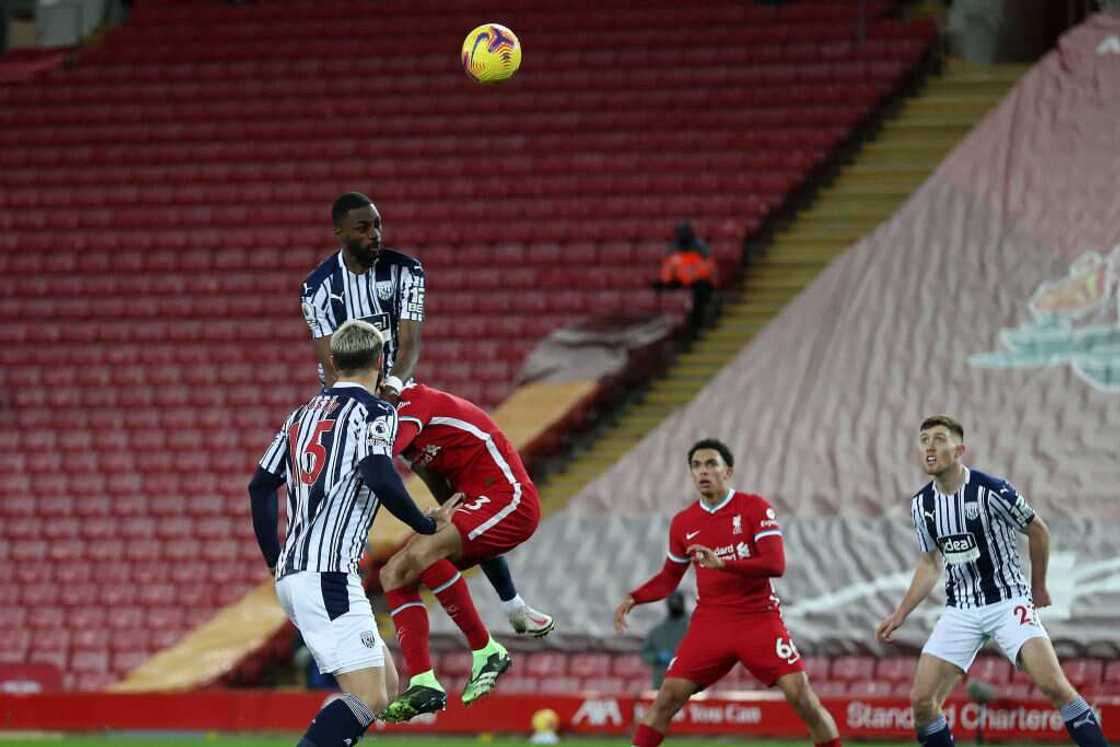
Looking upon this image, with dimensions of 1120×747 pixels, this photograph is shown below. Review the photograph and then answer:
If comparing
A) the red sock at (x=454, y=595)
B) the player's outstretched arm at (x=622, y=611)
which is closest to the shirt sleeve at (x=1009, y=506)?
the player's outstretched arm at (x=622, y=611)

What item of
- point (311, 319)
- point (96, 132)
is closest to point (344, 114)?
point (96, 132)

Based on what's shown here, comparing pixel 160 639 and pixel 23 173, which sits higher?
pixel 23 173

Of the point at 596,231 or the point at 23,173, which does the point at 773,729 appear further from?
the point at 23,173

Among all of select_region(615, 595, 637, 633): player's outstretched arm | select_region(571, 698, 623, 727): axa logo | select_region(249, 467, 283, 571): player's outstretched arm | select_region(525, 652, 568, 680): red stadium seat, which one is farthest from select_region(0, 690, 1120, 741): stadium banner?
select_region(249, 467, 283, 571): player's outstretched arm

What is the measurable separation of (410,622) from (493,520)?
647 mm

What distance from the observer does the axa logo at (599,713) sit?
50.9 ft

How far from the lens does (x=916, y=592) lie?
11.0 meters

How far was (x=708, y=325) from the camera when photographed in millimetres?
21031

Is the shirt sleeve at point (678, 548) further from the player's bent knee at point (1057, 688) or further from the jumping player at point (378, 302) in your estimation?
the player's bent knee at point (1057, 688)

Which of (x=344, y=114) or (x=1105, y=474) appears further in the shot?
(x=344, y=114)

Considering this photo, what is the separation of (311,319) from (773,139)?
512 inches

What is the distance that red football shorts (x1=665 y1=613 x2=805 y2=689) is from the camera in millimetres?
10961

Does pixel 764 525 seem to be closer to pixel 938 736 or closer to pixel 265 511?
pixel 938 736

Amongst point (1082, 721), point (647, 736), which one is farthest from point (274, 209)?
point (1082, 721)
